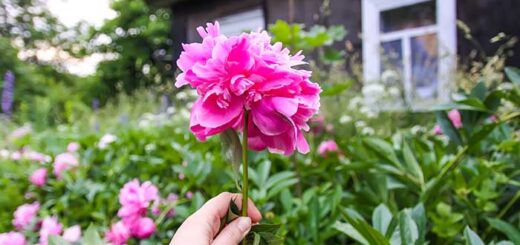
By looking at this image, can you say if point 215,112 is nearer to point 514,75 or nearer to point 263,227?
point 263,227

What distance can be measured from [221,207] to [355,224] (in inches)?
10.0

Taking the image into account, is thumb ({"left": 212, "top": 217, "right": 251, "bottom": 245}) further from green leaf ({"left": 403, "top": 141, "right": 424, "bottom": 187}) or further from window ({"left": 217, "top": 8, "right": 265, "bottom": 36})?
window ({"left": 217, "top": 8, "right": 265, "bottom": 36})

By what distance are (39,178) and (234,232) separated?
1202mm

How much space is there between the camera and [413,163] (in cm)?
101

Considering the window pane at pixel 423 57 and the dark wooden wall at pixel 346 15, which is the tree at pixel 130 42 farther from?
the window pane at pixel 423 57

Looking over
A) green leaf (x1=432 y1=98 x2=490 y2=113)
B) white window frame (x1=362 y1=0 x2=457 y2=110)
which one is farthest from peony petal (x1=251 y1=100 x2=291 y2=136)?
white window frame (x1=362 y1=0 x2=457 y2=110)

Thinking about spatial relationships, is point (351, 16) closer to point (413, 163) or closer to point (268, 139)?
point (413, 163)

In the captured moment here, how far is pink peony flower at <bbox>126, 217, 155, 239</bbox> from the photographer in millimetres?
980

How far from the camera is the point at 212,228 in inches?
19.4

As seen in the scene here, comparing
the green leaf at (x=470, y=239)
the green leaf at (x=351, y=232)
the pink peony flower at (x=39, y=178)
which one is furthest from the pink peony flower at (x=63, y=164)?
the green leaf at (x=470, y=239)

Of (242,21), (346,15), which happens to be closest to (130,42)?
(242,21)

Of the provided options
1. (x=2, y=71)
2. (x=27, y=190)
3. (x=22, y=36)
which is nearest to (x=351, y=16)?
(x=27, y=190)

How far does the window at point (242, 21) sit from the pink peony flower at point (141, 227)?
5.88 metres

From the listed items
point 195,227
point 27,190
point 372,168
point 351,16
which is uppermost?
point 351,16
